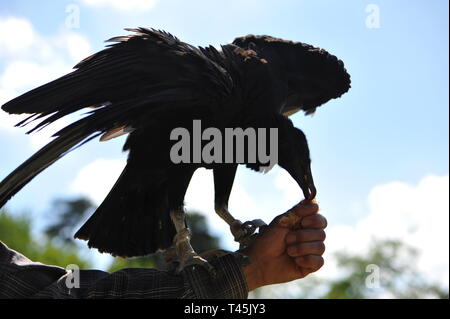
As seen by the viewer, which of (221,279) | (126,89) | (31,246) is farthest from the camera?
(31,246)

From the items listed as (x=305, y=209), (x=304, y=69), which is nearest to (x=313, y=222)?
(x=305, y=209)

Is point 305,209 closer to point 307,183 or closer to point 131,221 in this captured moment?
point 307,183

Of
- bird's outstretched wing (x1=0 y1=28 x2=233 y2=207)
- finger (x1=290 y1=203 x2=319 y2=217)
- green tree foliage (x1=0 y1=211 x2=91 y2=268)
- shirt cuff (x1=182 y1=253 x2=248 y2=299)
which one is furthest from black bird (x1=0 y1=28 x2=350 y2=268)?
green tree foliage (x1=0 y1=211 x2=91 y2=268)

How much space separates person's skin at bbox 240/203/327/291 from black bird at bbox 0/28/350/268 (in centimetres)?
30

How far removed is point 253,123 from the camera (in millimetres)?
3695

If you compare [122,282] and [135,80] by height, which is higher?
[135,80]

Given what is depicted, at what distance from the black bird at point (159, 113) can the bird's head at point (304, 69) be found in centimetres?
3

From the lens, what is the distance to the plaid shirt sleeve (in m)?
2.40

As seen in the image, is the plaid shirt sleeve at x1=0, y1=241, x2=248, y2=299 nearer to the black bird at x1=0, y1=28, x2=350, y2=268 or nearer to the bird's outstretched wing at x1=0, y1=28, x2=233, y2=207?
the black bird at x1=0, y1=28, x2=350, y2=268

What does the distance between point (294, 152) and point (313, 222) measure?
90 centimetres

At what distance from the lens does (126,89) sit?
3.30 m

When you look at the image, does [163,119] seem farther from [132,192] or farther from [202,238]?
[202,238]
